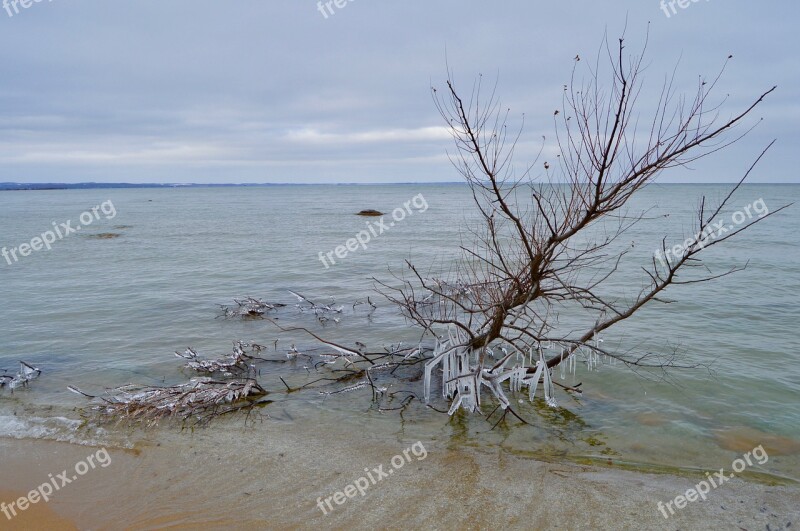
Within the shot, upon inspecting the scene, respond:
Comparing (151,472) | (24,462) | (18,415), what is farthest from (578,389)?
(18,415)

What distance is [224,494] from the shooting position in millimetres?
5375

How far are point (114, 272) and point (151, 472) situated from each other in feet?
52.9

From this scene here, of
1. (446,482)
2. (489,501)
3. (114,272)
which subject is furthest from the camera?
(114,272)

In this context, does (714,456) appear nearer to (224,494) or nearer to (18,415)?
(224,494)
